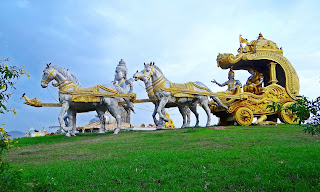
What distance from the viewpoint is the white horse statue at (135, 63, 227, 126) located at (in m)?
12.6

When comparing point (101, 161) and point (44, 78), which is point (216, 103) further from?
point (101, 161)

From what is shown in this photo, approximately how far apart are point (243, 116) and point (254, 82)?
9.02 ft

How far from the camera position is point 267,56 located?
14.0 metres

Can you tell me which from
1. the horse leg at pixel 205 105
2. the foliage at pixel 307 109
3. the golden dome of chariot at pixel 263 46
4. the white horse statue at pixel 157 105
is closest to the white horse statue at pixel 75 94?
the white horse statue at pixel 157 105

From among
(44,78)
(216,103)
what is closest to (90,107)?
(44,78)

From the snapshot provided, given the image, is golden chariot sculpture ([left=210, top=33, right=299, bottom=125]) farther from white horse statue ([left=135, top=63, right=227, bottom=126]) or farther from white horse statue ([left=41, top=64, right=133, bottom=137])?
white horse statue ([left=41, top=64, right=133, bottom=137])

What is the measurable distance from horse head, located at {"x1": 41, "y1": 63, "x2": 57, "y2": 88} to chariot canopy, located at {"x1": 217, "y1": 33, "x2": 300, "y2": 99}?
25.1 ft

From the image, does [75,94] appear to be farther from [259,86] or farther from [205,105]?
[259,86]

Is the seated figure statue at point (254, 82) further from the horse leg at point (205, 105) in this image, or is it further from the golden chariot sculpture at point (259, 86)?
the horse leg at point (205, 105)

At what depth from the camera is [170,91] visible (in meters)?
12.8

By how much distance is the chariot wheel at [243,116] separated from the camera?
42.5 ft

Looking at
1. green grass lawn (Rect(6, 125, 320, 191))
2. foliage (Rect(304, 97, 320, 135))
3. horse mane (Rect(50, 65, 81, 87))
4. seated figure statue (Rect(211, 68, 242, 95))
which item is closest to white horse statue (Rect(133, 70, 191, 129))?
seated figure statue (Rect(211, 68, 242, 95))

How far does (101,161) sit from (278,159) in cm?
340

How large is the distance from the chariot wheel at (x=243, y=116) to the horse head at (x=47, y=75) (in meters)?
8.01
